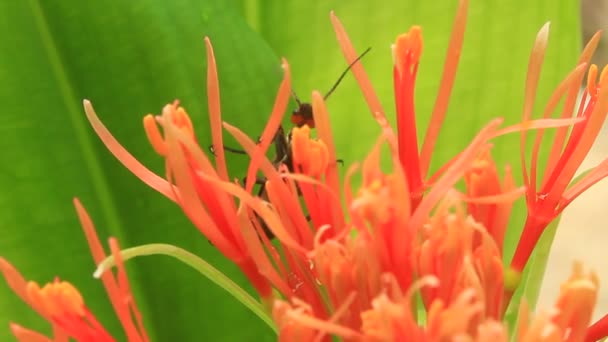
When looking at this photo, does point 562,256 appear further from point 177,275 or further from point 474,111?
point 177,275

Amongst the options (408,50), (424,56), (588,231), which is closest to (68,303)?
(408,50)

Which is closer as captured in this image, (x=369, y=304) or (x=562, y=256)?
(x=369, y=304)

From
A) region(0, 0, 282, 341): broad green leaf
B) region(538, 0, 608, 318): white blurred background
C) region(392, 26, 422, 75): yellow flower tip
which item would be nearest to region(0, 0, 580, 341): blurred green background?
region(0, 0, 282, 341): broad green leaf

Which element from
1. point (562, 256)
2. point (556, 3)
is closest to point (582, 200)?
point (562, 256)

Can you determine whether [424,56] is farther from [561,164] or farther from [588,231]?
[588,231]

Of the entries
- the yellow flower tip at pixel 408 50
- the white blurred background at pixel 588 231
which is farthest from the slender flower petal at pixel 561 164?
the white blurred background at pixel 588 231

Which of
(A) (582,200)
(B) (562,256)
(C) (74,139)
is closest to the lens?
(C) (74,139)
